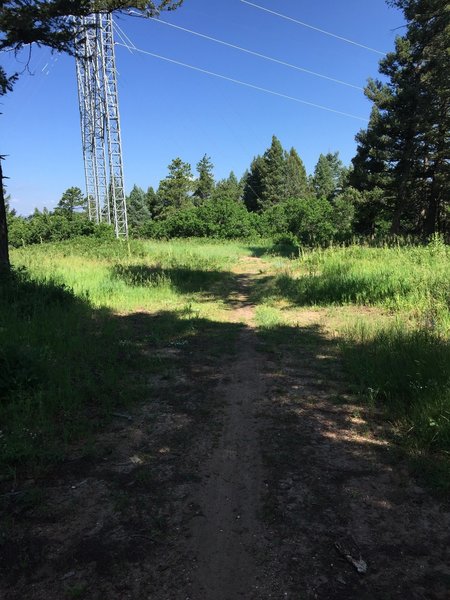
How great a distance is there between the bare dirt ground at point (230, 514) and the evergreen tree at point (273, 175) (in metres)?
64.5

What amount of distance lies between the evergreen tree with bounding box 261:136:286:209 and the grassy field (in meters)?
54.2

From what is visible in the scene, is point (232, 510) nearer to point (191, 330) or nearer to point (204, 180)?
point (191, 330)

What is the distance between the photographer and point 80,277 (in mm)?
12148

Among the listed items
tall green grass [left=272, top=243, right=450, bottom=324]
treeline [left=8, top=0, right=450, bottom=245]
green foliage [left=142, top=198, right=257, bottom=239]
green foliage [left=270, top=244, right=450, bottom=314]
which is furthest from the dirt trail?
green foliage [left=142, top=198, right=257, bottom=239]

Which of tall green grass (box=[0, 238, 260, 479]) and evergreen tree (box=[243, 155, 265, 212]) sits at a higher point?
evergreen tree (box=[243, 155, 265, 212])

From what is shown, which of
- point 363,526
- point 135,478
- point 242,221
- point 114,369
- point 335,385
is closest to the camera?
point 363,526

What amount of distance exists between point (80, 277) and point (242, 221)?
999 inches

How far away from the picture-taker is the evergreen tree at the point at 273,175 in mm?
66750

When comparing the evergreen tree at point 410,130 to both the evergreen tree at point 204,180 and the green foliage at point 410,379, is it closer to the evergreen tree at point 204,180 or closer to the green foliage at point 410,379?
the green foliage at point 410,379

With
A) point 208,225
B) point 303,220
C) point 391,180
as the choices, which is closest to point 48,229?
point 208,225

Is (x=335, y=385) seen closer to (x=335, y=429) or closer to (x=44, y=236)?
(x=335, y=429)

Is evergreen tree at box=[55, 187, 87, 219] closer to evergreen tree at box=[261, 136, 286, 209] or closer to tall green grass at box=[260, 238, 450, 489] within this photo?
evergreen tree at box=[261, 136, 286, 209]

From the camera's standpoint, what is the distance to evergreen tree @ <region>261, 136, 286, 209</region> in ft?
219

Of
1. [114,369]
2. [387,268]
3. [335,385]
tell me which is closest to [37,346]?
[114,369]
